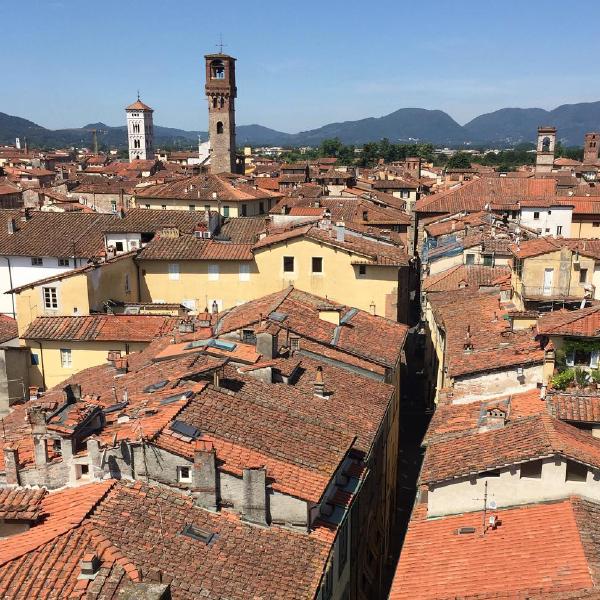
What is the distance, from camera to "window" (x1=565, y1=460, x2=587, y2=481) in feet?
57.1

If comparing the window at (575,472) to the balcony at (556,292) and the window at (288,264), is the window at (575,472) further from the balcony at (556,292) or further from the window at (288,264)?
the window at (288,264)

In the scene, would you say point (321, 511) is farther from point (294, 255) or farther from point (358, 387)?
point (294, 255)

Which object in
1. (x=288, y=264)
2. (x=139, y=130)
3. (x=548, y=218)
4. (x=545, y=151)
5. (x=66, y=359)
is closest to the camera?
(x=66, y=359)

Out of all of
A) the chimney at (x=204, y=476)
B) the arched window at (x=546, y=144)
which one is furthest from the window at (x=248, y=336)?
the arched window at (x=546, y=144)

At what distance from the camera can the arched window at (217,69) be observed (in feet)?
316

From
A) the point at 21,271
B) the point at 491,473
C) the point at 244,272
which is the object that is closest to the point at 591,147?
the point at 244,272

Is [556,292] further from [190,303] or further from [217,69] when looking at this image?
[217,69]

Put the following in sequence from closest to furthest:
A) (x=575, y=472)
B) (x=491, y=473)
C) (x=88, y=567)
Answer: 1. (x=88, y=567)
2. (x=575, y=472)
3. (x=491, y=473)

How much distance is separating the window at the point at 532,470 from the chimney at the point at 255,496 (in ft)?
23.1

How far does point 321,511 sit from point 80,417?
21.8 feet

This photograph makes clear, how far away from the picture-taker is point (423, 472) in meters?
19.3

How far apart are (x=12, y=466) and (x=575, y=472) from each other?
14.2 meters

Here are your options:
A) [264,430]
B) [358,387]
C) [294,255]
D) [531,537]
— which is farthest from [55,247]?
[531,537]

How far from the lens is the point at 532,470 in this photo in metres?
17.9
